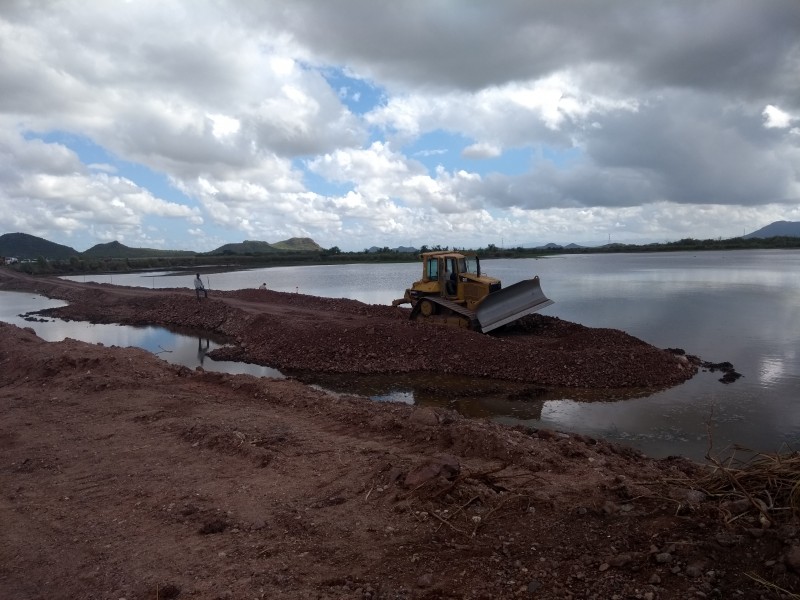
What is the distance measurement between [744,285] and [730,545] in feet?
127

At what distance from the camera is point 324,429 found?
8.34m

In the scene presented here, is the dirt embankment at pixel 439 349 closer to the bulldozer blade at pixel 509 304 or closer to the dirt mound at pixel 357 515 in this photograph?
the bulldozer blade at pixel 509 304

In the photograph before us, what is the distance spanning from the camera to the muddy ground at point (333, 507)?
3.88 m

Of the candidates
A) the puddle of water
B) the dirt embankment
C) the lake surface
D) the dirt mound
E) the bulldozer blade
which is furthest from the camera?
the bulldozer blade

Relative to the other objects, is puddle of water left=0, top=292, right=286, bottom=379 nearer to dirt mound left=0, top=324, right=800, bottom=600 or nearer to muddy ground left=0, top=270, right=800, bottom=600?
muddy ground left=0, top=270, right=800, bottom=600

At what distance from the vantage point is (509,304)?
18125 millimetres

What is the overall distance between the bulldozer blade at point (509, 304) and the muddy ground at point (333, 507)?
27.2 feet

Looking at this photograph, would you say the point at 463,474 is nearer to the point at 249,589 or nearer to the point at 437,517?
the point at 437,517

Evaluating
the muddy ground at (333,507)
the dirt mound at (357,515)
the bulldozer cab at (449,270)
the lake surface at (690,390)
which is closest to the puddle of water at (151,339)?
the lake surface at (690,390)

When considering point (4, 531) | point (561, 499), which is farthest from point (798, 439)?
point (4, 531)

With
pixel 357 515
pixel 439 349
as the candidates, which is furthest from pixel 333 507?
pixel 439 349

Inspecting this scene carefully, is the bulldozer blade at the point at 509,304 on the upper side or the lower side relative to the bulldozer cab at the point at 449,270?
lower

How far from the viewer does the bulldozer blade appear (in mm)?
17703

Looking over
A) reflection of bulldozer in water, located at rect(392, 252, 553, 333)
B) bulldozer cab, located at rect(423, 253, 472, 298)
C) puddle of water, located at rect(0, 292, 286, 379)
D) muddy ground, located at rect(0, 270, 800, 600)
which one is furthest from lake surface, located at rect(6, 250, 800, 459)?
bulldozer cab, located at rect(423, 253, 472, 298)
